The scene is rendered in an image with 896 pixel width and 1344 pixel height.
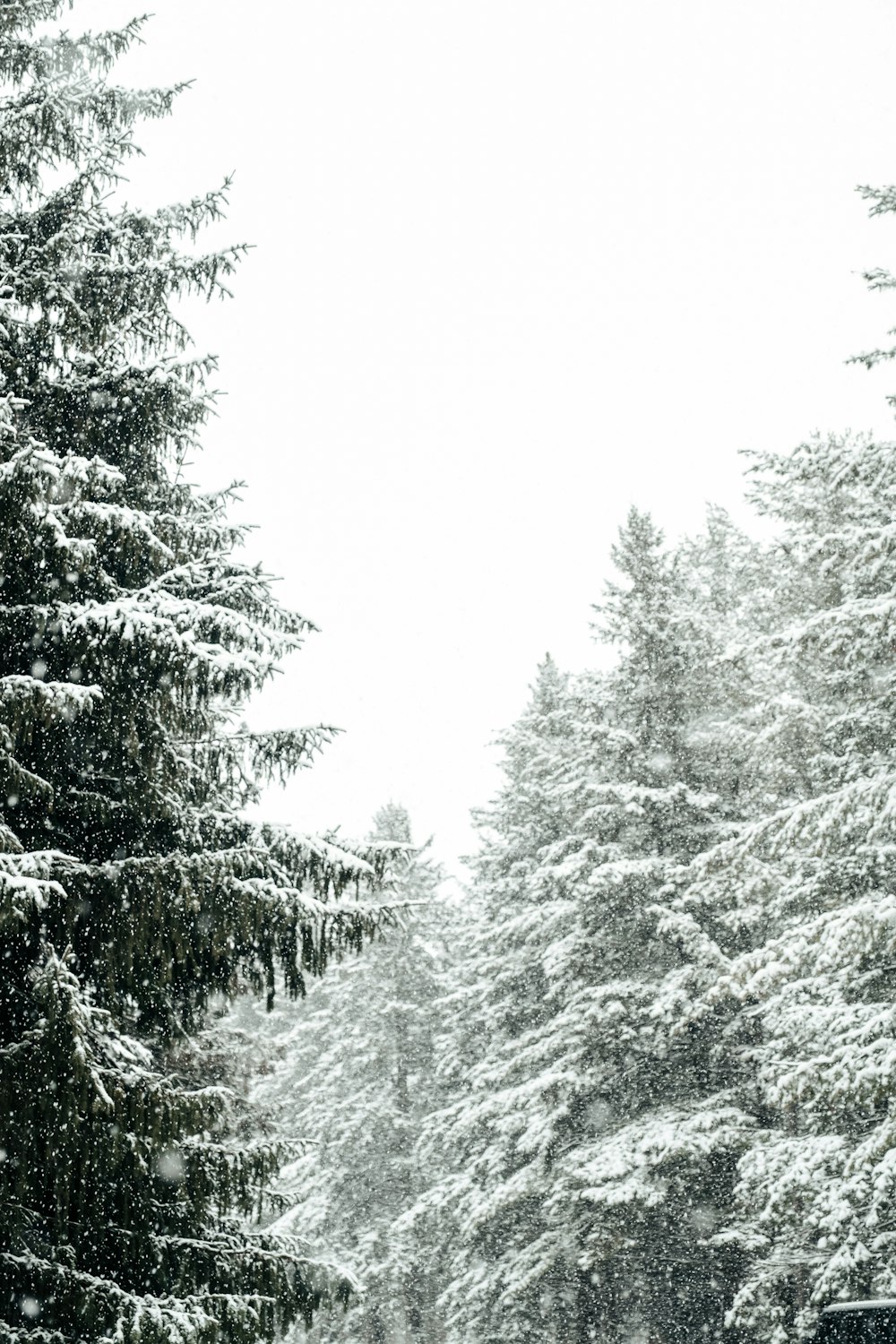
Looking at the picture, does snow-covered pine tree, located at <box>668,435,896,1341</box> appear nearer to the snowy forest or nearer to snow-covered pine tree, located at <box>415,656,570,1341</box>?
the snowy forest

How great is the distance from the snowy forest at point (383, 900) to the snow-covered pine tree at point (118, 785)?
3 centimetres

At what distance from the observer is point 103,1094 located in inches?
190

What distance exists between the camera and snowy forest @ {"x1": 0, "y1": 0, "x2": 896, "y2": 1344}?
5.75 metres

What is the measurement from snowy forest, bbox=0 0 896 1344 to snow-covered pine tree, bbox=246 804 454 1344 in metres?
0.29

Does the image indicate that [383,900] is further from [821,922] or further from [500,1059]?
[500,1059]

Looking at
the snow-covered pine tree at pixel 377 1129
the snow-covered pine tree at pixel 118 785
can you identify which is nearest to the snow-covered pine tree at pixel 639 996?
the snow-covered pine tree at pixel 377 1129

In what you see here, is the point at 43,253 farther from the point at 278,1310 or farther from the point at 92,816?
the point at 278,1310

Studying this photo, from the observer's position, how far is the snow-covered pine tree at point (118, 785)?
532 cm

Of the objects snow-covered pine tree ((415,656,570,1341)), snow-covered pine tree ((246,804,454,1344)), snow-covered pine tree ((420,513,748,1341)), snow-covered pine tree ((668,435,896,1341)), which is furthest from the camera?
snow-covered pine tree ((246,804,454,1344))

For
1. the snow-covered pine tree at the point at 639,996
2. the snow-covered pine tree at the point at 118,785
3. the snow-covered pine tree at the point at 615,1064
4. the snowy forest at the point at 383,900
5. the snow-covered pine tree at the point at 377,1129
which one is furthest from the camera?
the snow-covered pine tree at the point at 377,1129

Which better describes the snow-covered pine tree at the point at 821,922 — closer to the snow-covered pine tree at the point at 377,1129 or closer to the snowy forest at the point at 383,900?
the snowy forest at the point at 383,900

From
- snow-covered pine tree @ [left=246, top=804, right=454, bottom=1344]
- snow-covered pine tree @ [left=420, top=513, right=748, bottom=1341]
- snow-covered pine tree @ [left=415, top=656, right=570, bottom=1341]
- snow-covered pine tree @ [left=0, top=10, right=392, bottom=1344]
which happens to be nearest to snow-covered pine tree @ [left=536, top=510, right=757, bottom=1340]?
snow-covered pine tree @ [left=420, top=513, right=748, bottom=1341]

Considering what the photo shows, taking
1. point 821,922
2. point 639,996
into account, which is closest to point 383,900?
point 639,996

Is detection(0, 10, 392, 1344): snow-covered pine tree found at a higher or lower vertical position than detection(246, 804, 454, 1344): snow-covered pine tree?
higher
